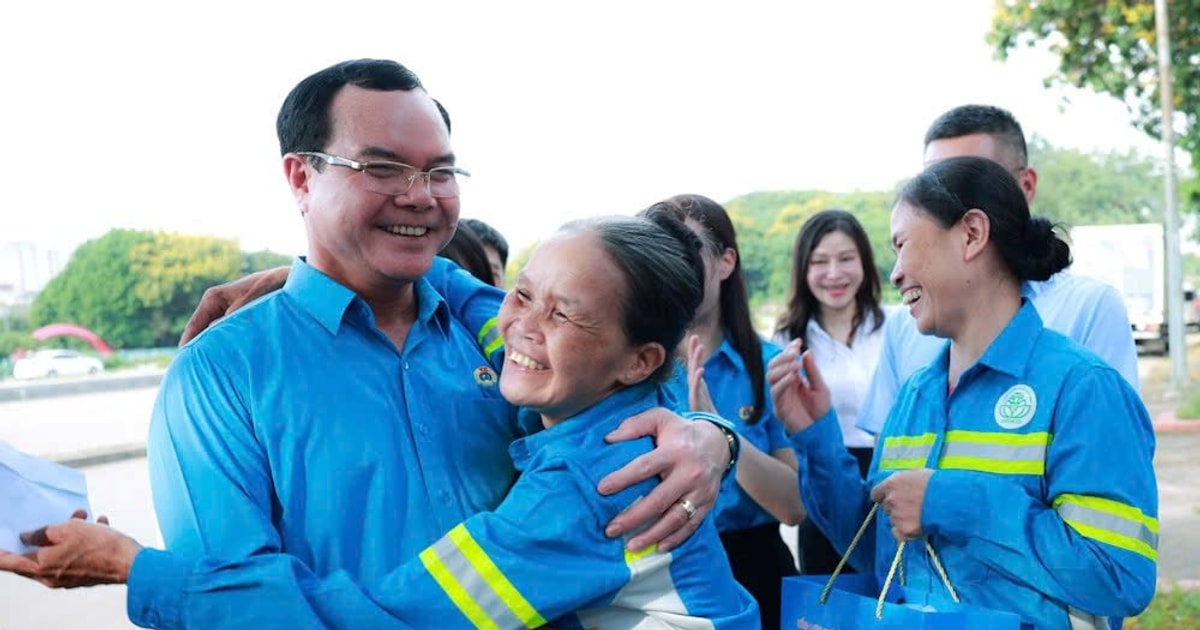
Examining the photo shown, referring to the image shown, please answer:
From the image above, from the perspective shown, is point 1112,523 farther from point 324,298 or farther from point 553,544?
point 324,298

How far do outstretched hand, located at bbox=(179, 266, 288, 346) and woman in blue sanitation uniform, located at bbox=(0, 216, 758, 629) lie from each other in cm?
77

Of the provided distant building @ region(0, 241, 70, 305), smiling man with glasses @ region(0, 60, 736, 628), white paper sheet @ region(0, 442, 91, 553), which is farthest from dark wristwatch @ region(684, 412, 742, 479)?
distant building @ region(0, 241, 70, 305)

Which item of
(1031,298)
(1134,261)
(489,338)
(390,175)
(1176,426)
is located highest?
(390,175)

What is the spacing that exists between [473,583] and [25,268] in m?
44.3

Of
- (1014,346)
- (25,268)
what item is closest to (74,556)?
(1014,346)

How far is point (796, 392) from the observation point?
9.43ft

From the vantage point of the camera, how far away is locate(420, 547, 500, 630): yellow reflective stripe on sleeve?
170cm

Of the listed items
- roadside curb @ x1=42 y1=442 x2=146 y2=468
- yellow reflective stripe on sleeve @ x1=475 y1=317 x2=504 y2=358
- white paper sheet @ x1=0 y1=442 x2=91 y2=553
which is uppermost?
yellow reflective stripe on sleeve @ x1=475 y1=317 x2=504 y2=358

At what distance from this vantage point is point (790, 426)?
2844 mm

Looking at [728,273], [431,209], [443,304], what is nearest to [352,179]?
[431,209]

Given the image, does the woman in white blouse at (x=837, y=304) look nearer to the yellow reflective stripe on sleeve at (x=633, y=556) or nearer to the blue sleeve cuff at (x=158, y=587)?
the yellow reflective stripe on sleeve at (x=633, y=556)

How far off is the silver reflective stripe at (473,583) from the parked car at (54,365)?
39.8 m

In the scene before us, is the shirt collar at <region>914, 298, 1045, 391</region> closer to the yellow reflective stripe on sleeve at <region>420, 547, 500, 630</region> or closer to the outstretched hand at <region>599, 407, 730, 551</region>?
the outstretched hand at <region>599, 407, 730, 551</region>

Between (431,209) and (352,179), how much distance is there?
0.15 m
